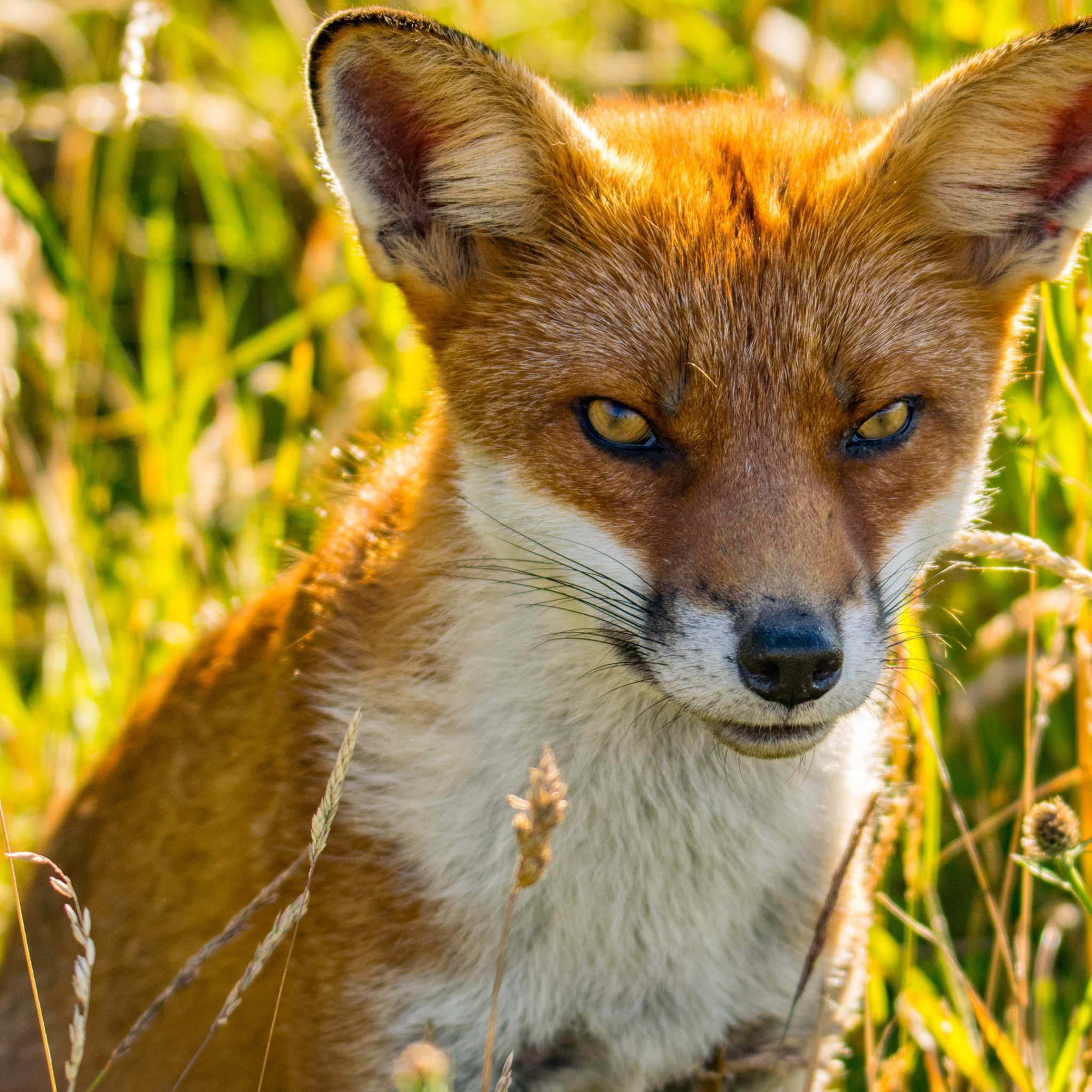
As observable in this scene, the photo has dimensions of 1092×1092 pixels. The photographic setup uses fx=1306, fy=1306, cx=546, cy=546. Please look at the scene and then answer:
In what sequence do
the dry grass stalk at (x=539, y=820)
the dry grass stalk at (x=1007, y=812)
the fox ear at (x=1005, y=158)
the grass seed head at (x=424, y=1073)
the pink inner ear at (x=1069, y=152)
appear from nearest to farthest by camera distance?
the grass seed head at (x=424, y=1073)
the dry grass stalk at (x=539, y=820)
the fox ear at (x=1005, y=158)
the pink inner ear at (x=1069, y=152)
the dry grass stalk at (x=1007, y=812)

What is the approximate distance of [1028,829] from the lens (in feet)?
8.19

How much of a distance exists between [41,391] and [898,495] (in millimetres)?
4146

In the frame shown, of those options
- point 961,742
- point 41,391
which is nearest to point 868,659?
point 961,742

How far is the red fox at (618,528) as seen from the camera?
2.58 m

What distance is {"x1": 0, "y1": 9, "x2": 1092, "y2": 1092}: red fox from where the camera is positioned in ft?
8.48

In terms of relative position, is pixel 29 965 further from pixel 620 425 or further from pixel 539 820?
pixel 620 425

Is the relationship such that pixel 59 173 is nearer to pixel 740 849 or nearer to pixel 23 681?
pixel 23 681

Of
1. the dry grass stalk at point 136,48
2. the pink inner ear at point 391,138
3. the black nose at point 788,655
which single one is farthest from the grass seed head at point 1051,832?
the dry grass stalk at point 136,48

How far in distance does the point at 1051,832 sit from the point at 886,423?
0.87 m

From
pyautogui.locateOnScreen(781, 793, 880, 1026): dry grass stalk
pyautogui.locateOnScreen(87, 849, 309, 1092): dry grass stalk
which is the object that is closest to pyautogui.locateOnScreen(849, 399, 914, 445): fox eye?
pyautogui.locateOnScreen(781, 793, 880, 1026): dry grass stalk

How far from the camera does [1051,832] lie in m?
2.33

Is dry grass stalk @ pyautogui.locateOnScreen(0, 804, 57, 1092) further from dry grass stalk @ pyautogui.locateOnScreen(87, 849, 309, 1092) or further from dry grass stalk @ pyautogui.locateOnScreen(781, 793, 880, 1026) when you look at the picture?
dry grass stalk @ pyautogui.locateOnScreen(781, 793, 880, 1026)

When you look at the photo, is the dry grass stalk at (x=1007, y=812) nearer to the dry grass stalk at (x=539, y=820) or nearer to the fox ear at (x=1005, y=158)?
the fox ear at (x=1005, y=158)

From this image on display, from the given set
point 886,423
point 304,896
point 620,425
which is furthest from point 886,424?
point 304,896
